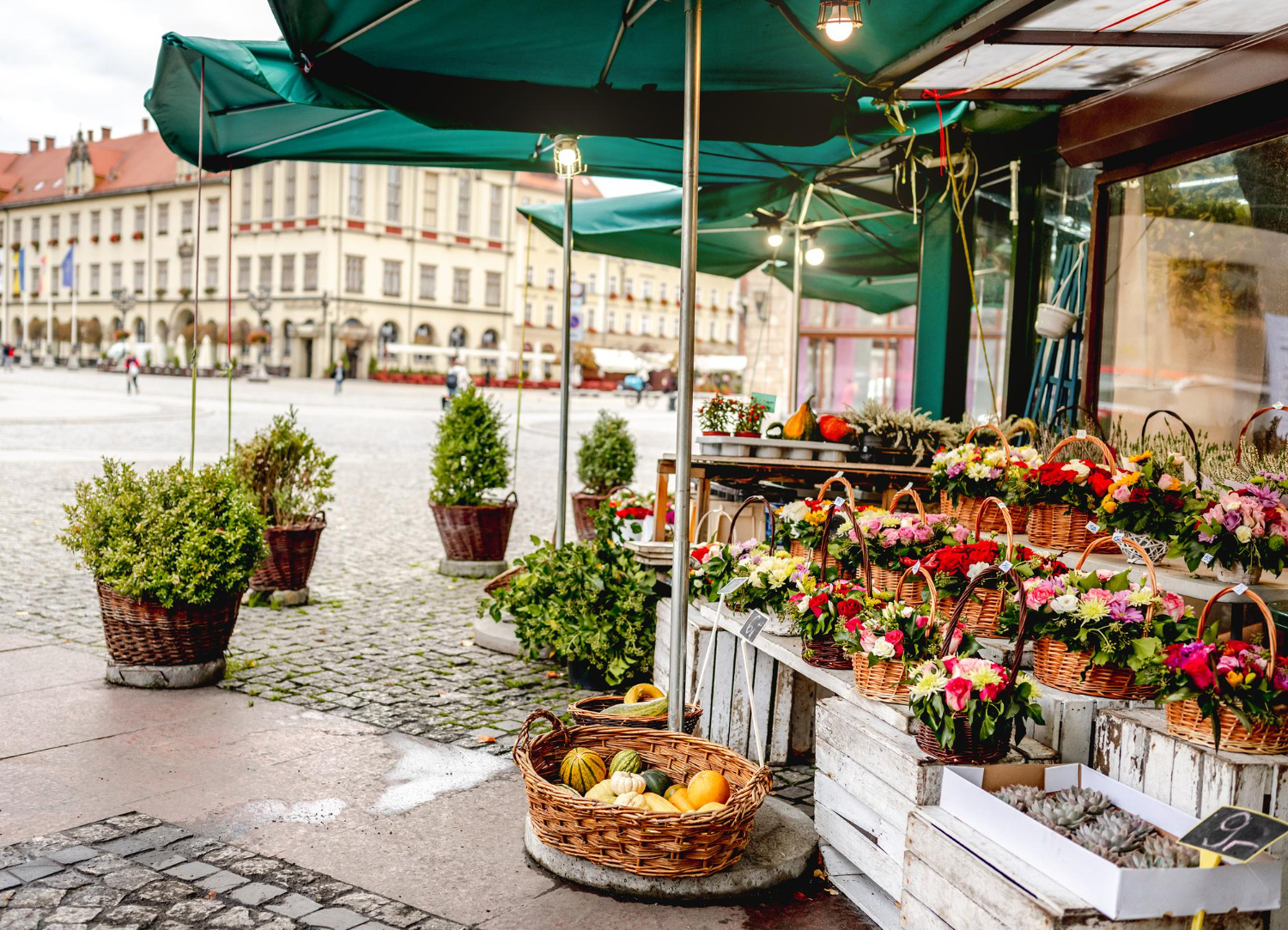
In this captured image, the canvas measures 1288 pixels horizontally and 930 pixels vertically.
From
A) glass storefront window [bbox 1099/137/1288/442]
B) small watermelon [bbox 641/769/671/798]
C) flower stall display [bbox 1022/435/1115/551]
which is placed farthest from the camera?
glass storefront window [bbox 1099/137/1288/442]

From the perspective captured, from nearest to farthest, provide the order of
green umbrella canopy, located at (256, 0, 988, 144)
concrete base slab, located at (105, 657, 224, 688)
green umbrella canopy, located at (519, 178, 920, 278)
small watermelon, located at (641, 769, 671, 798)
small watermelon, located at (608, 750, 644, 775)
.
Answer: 1. small watermelon, located at (641, 769, 671, 798)
2. small watermelon, located at (608, 750, 644, 775)
3. green umbrella canopy, located at (256, 0, 988, 144)
4. concrete base slab, located at (105, 657, 224, 688)
5. green umbrella canopy, located at (519, 178, 920, 278)

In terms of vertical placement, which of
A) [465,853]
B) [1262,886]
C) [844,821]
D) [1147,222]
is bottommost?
[465,853]

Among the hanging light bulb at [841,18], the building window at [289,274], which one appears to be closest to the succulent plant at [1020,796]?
the hanging light bulb at [841,18]

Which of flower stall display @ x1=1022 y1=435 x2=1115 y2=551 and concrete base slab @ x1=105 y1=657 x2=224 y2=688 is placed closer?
flower stall display @ x1=1022 y1=435 x2=1115 y2=551

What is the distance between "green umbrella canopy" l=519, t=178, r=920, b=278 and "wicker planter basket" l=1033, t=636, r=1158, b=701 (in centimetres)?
525

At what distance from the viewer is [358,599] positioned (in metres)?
7.81

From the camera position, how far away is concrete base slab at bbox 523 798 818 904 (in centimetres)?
339

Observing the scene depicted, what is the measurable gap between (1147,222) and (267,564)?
19.1 feet

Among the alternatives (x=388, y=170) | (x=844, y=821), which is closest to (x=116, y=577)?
(x=844, y=821)

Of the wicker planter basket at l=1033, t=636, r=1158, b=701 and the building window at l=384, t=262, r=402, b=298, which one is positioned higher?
the building window at l=384, t=262, r=402, b=298

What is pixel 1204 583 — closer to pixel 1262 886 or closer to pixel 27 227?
pixel 1262 886

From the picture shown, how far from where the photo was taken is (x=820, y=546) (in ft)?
14.3

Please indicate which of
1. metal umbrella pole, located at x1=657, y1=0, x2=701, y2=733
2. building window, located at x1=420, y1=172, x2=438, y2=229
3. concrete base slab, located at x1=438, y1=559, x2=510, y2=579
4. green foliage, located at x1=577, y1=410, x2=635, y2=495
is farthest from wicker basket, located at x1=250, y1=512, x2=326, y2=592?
building window, located at x1=420, y1=172, x2=438, y2=229

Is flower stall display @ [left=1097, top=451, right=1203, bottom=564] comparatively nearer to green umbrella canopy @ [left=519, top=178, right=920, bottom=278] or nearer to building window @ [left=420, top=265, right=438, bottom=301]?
green umbrella canopy @ [left=519, top=178, right=920, bottom=278]
